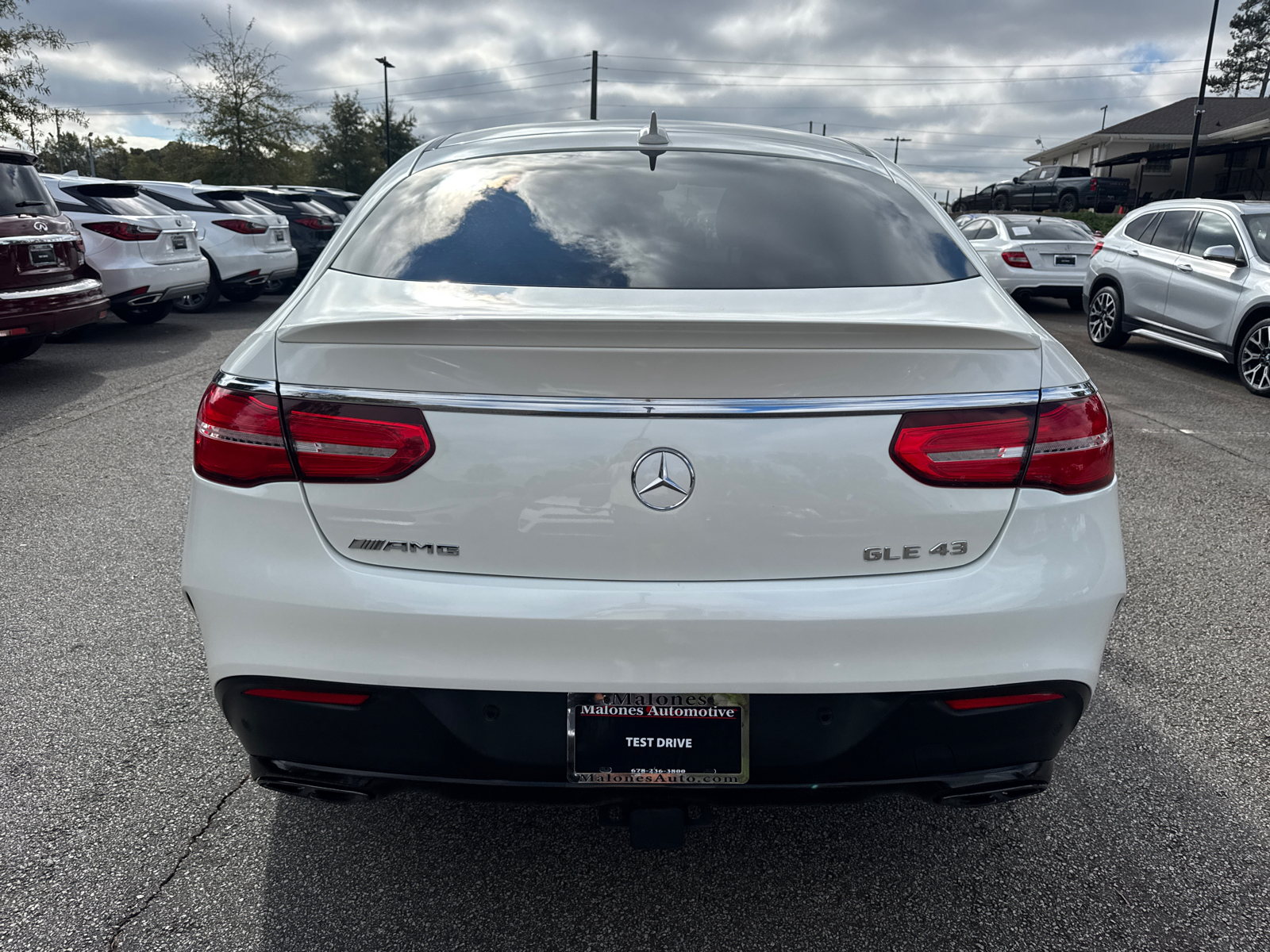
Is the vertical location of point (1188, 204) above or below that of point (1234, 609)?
above

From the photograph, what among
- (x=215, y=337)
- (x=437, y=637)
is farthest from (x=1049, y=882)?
(x=215, y=337)

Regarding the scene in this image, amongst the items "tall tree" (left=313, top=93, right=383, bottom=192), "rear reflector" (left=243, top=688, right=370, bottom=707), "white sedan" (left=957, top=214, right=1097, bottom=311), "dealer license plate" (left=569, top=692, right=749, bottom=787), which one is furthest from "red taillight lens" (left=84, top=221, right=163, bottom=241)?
"tall tree" (left=313, top=93, right=383, bottom=192)

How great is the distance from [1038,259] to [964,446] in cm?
1319

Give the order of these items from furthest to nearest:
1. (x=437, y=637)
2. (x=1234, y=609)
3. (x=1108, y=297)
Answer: (x=1108, y=297) < (x=1234, y=609) < (x=437, y=637)

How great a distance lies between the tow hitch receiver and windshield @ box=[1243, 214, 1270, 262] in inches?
373

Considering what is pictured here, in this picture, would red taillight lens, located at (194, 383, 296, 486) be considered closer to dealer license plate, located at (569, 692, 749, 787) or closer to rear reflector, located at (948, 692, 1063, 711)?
dealer license plate, located at (569, 692, 749, 787)

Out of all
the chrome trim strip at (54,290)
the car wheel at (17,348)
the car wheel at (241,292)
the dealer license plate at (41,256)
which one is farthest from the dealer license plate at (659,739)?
the car wheel at (241,292)

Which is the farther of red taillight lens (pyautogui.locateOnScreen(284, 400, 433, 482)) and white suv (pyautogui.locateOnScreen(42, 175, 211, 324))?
white suv (pyautogui.locateOnScreen(42, 175, 211, 324))

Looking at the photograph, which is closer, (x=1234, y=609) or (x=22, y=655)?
(x=22, y=655)

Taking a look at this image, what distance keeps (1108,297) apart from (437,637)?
37.0 ft

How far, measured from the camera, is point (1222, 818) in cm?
256

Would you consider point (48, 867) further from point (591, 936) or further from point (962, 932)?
point (962, 932)

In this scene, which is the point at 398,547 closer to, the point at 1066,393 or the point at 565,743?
the point at 565,743

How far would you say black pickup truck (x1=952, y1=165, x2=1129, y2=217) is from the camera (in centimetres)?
3175
